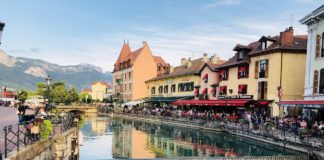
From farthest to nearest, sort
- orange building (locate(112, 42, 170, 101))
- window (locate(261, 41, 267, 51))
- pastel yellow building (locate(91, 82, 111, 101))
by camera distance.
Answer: pastel yellow building (locate(91, 82, 111, 101))
orange building (locate(112, 42, 170, 101))
window (locate(261, 41, 267, 51))

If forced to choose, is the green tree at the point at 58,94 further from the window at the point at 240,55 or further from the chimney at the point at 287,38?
the chimney at the point at 287,38

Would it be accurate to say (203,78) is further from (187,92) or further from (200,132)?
(200,132)

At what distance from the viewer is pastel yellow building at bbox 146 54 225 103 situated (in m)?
63.5

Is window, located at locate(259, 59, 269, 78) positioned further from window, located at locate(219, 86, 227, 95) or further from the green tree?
the green tree

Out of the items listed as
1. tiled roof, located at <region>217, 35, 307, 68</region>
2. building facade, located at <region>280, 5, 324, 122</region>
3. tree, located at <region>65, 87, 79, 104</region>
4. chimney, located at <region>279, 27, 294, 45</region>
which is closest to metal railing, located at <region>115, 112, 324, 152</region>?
building facade, located at <region>280, 5, 324, 122</region>

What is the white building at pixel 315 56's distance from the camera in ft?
102

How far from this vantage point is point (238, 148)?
30.6 m

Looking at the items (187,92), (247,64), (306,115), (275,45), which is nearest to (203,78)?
(187,92)

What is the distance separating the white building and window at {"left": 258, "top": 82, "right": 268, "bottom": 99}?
10.0 metres

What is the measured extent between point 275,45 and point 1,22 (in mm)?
37283

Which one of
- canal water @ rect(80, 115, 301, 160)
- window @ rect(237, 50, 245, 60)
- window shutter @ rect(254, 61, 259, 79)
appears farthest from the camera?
window @ rect(237, 50, 245, 60)

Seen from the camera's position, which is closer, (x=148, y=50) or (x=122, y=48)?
(x=148, y=50)

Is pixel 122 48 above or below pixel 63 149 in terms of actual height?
above

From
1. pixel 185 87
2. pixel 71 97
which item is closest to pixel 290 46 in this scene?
pixel 185 87
